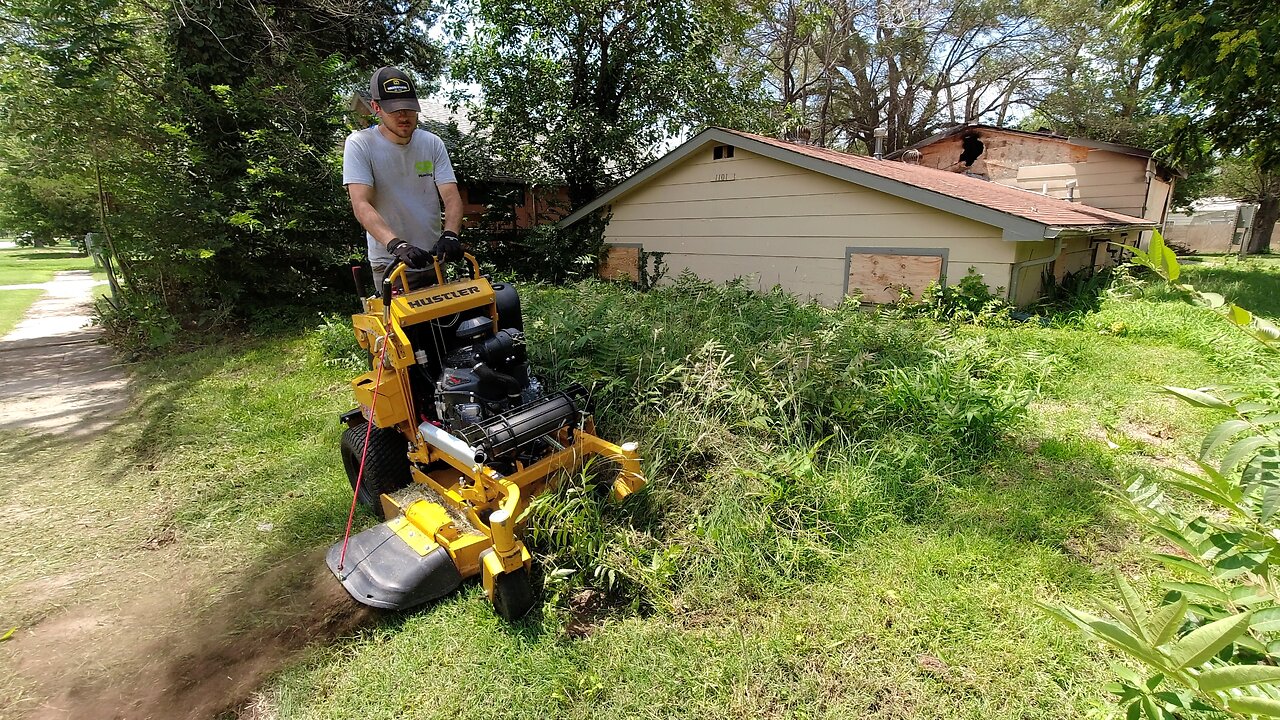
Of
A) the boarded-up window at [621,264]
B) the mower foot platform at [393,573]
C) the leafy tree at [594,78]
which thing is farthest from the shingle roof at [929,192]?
the mower foot platform at [393,573]

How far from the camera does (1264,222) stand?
Answer: 2284 cm

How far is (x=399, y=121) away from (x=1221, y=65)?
383 inches

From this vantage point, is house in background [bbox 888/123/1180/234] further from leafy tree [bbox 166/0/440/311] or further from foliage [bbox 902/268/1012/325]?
leafy tree [bbox 166/0/440/311]

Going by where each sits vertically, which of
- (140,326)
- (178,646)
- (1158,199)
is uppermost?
(1158,199)

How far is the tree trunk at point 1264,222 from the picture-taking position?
22.7m

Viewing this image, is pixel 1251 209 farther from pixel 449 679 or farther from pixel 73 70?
pixel 73 70

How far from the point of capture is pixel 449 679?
89.7 inches

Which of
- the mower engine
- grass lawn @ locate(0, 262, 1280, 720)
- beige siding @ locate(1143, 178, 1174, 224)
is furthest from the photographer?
beige siding @ locate(1143, 178, 1174, 224)

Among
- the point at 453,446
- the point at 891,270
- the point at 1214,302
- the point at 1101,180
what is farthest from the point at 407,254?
the point at 1101,180

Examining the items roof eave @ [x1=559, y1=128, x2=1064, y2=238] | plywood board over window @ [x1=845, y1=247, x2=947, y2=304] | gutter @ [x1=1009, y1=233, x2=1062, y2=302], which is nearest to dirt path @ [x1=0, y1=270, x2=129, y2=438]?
roof eave @ [x1=559, y1=128, x2=1064, y2=238]

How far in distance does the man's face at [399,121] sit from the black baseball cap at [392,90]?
0.04 metres

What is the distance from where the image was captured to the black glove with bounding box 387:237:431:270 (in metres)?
2.80

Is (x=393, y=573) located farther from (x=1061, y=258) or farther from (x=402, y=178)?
(x=1061, y=258)

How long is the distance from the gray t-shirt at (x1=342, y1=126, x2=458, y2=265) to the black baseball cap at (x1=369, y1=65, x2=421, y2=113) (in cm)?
22
